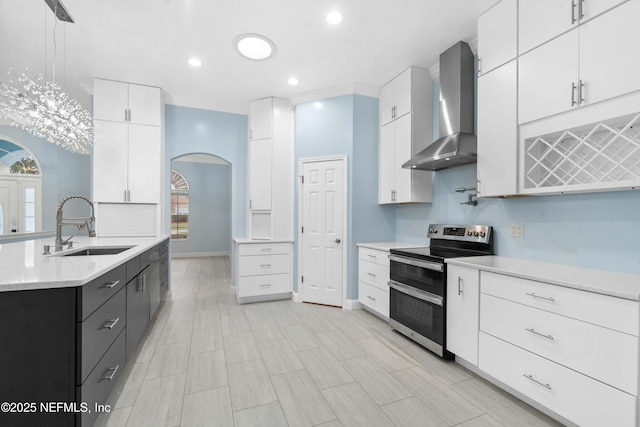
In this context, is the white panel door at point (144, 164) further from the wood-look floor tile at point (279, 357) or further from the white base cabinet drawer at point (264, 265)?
the wood-look floor tile at point (279, 357)

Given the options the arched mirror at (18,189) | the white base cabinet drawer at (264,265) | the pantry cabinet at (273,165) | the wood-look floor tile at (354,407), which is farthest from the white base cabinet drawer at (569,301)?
the arched mirror at (18,189)

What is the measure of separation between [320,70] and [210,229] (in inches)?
246

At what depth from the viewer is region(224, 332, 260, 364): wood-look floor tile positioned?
96.5 inches

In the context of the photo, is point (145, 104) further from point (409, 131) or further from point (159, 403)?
point (159, 403)

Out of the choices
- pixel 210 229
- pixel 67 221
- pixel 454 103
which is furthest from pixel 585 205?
pixel 210 229

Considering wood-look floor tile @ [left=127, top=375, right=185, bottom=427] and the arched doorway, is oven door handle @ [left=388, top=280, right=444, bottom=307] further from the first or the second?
the arched doorway

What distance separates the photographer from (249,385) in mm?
2047

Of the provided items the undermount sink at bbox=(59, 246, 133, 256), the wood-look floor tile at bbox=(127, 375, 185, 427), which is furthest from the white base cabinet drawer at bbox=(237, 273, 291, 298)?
the wood-look floor tile at bbox=(127, 375, 185, 427)

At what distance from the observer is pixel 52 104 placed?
256cm

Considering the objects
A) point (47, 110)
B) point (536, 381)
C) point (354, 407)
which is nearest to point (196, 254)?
point (47, 110)

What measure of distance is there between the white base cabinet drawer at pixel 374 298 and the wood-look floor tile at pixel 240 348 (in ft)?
4.76

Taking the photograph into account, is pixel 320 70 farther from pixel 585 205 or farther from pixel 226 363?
pixel 226 363

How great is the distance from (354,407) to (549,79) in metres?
2.58

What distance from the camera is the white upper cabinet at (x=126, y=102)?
3.67 meters
